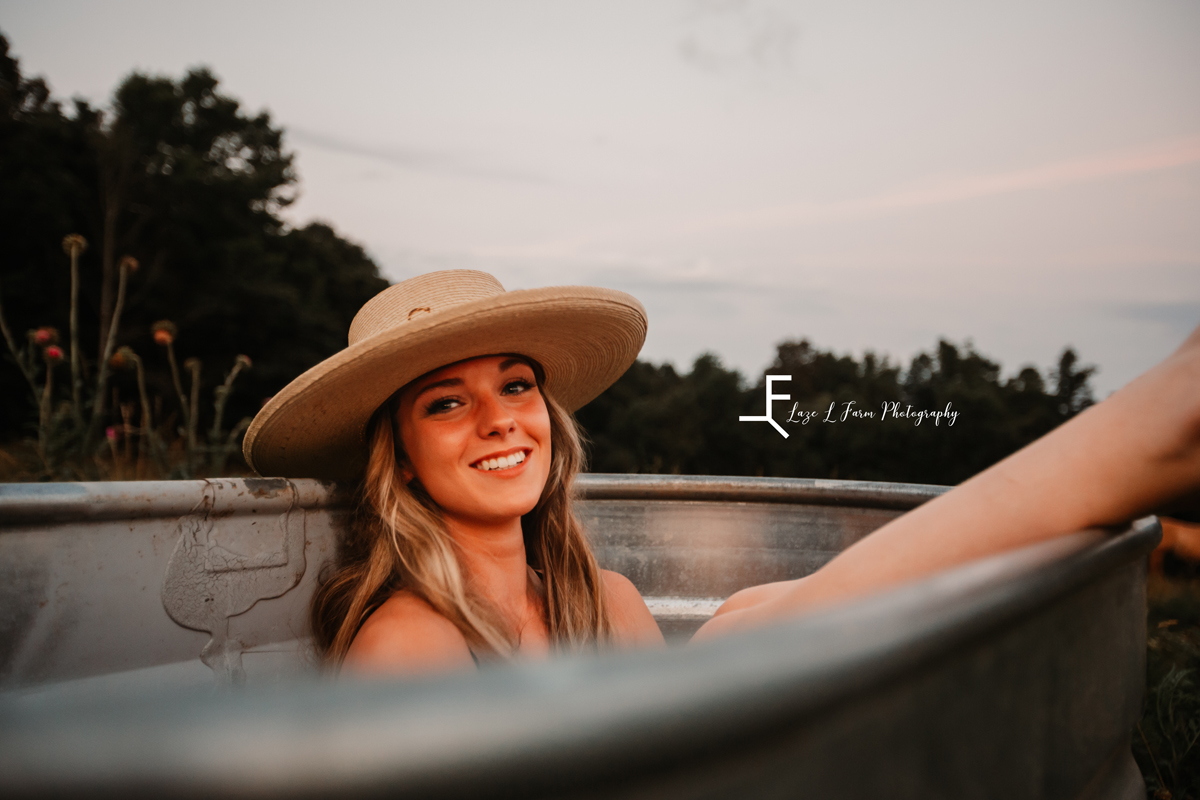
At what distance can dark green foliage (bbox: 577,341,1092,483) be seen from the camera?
98.8 ft

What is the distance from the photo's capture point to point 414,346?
1.42 m

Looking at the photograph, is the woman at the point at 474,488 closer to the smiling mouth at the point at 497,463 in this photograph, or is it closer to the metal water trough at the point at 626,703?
the smiling mouth at the point at 497,463

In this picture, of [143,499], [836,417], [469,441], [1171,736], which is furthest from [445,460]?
[836,417]

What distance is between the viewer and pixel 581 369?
6.79 feet

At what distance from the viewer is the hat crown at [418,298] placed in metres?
1.63

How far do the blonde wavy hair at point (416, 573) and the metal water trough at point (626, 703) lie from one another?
340 mm

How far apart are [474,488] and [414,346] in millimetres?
376

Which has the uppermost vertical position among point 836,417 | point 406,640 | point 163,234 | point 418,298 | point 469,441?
point 163,234

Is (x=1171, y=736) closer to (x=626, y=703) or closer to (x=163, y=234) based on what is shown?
(x=626, y=703)

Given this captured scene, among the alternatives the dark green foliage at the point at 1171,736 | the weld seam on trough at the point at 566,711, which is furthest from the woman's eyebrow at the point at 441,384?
the dark green foliage at the point at 1171,736

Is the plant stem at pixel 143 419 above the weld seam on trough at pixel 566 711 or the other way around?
the other way around

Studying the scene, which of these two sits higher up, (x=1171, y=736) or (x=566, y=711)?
(x=566, y=711)

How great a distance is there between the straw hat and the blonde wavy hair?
11 cm

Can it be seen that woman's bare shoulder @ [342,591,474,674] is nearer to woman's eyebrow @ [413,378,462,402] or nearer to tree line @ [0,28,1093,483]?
woman's eyebrow @ [413,378,462,402]
